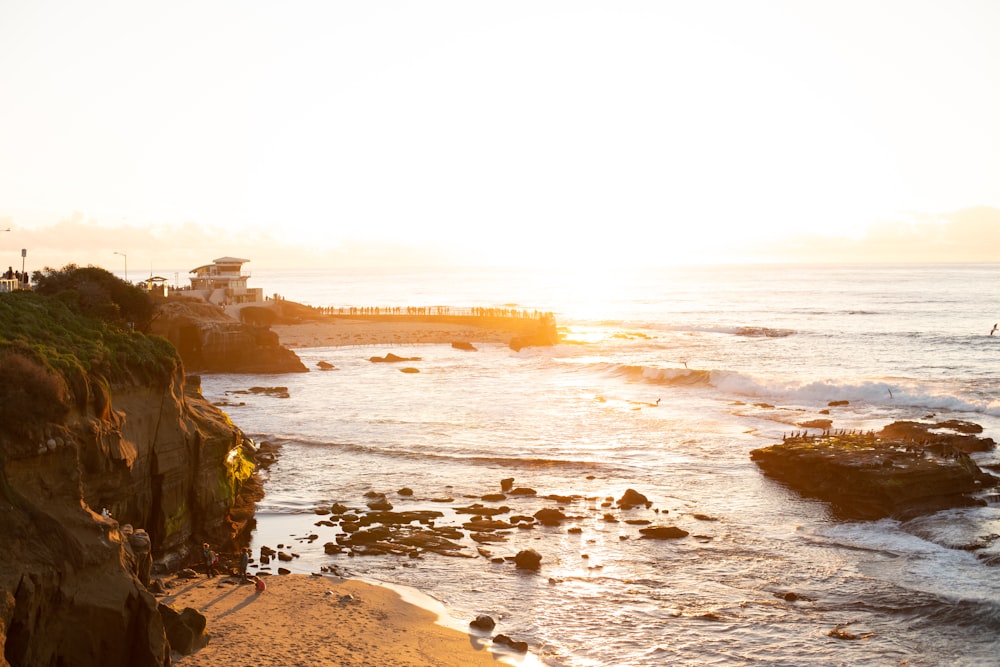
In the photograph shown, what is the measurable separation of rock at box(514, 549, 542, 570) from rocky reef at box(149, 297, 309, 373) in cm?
5305

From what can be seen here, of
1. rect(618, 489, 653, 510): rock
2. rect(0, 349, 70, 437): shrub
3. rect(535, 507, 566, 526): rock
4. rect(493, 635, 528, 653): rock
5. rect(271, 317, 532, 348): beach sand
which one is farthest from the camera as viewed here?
rect(271, 317, 532, 348): beach sand

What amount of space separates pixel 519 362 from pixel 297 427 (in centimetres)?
3881

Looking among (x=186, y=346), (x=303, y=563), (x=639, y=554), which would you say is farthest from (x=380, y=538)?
(x=186, y=346)

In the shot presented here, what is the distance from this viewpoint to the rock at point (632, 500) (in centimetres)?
3647

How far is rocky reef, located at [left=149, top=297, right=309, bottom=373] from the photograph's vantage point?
251ft

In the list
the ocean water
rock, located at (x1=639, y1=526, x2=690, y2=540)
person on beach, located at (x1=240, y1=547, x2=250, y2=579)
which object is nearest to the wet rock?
the ocean water

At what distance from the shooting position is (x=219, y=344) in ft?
254

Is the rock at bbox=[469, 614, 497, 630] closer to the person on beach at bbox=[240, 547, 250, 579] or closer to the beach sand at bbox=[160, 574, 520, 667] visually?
the beach sand at bbox=[160, 574, 520, 667]

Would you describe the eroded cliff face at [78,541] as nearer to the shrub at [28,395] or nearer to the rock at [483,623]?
the shrub at [28,395]

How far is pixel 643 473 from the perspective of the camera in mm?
42250

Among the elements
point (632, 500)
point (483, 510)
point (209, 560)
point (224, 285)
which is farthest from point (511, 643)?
point (224, 285)

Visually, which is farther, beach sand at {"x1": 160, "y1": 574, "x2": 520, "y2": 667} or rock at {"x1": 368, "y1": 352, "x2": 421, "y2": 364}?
rock at {"x1": 368, "y1": 352, "x2": 421, "y2": 364}

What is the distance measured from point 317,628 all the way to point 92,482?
680 cm

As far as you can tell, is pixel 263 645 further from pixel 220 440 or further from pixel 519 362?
pixel 519 362
